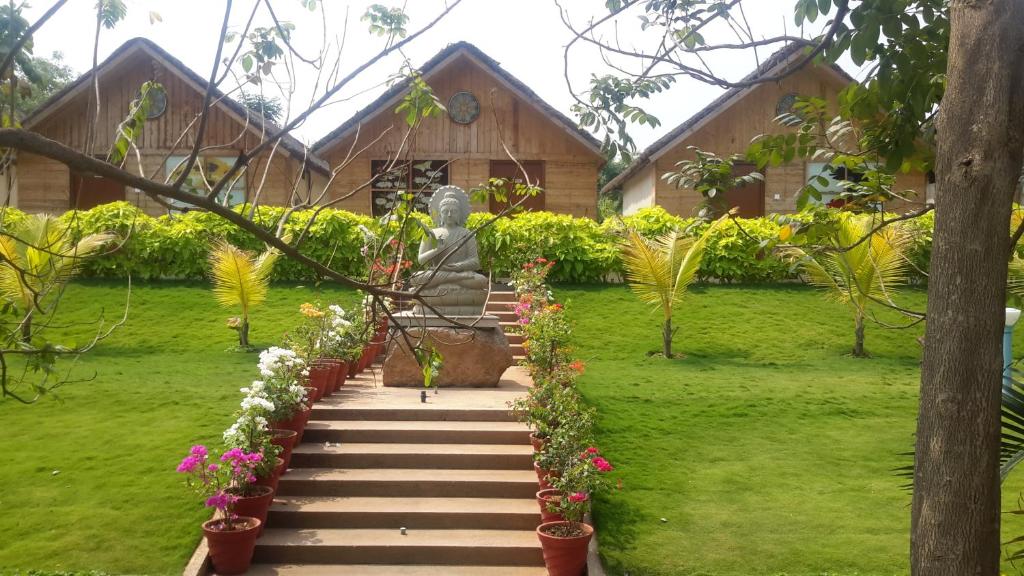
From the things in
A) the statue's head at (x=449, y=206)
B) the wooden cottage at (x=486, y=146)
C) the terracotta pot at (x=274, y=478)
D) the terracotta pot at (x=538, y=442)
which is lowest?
the terracotta pot at (x=274, y=478)

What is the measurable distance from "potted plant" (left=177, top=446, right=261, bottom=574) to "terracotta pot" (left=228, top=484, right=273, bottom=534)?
0.06m

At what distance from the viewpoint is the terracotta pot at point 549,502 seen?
6.83 metres

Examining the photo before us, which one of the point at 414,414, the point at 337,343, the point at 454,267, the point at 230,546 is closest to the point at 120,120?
the point at 337,343

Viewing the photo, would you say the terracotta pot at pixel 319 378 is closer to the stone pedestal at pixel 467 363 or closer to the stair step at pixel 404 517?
the stone pedestal at pixel 467 363

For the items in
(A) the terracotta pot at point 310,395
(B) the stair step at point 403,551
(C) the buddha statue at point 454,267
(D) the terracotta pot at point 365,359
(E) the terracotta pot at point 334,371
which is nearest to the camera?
(B) the stair step at point 403,551

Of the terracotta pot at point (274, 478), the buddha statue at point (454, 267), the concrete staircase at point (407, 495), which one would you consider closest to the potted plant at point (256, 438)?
the terracotta pot at point (274, 478)

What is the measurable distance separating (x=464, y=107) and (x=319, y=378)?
11959 millimetres

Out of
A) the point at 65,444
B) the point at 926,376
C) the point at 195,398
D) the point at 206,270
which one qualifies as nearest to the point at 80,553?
the point at 65,444

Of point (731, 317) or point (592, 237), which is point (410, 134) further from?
point (592, 237)

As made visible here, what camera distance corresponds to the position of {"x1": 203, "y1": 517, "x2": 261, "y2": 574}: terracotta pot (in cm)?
657

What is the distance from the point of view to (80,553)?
6512 millimetres

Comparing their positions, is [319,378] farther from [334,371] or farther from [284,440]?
[284,440]

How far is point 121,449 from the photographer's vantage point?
845cm

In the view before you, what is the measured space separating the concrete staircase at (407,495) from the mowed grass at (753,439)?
2.78 ft
